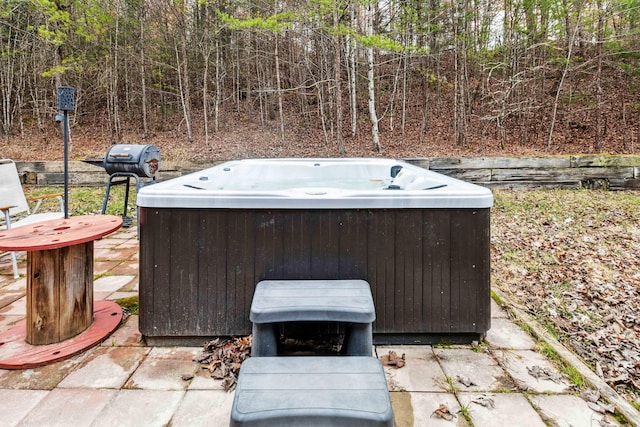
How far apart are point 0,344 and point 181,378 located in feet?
3.08

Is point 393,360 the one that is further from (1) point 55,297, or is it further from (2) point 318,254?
(1) point 55,297

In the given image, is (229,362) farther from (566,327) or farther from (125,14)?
(125,14)

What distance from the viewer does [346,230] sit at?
64.9 inches

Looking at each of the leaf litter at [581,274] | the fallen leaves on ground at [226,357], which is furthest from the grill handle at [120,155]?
the leaf litter at [581,274]

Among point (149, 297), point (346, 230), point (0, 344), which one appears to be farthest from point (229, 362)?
point (0, 344)

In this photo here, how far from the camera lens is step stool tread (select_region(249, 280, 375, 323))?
120 centimetres

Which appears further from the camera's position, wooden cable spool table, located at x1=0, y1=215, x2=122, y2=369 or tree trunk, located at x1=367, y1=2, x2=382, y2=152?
tree trunk, located at x1=367, y1=2, x2=382, y2=152

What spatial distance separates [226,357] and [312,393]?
0.81m

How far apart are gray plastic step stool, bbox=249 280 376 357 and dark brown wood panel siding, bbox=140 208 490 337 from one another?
1.00 ft

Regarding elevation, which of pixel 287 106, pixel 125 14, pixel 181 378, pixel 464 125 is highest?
pixel 125 14

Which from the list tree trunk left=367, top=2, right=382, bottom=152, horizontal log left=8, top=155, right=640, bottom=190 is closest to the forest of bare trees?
tree trunk left=367, top=2, right=382, bottom=152

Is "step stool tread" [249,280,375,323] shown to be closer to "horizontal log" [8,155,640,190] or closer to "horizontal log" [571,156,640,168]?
"horizontal log" [8,155,640,190]

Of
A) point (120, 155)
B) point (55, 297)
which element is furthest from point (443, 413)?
point (120, 155)

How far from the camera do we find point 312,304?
1.24 m
